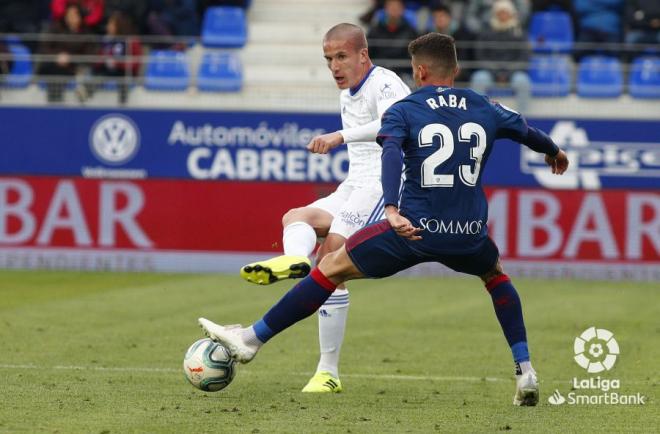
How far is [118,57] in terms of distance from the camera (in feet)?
59.8

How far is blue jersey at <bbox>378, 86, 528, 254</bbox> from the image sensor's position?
688 cm

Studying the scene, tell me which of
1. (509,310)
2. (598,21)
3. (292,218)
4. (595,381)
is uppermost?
(598,21)

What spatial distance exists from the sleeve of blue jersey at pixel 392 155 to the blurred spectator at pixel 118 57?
11.7 m

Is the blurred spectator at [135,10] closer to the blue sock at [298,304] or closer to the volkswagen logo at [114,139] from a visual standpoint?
the volkswagen logo at [114,139]

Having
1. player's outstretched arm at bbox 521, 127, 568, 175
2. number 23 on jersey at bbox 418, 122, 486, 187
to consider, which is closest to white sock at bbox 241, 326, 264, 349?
number 23 on jersey at bbox 418, 122, 486, 187

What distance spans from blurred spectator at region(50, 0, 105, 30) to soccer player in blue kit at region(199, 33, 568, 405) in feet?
42.2

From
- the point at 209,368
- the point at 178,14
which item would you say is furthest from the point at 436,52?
the point at 178,14

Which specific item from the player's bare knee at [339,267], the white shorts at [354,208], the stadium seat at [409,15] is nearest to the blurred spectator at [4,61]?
the stadium seat at [409,15]

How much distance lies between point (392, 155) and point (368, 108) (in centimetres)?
145

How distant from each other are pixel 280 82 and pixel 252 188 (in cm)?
222

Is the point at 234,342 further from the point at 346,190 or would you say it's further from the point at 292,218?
the point at 346,190

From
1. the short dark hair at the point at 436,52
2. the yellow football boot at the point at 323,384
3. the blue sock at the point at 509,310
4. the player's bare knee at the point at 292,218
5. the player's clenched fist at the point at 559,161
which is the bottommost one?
the yellow football boot at the point at 323,384

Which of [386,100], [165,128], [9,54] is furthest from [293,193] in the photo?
[386,100]

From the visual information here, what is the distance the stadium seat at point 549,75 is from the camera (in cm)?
1762
